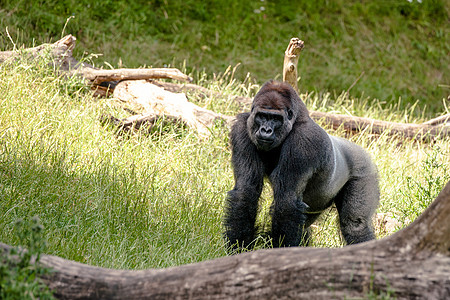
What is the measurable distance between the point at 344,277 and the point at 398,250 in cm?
20

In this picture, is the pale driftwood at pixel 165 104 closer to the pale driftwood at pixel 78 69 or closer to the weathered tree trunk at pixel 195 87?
the weathered tree trunk at pixel 195 87

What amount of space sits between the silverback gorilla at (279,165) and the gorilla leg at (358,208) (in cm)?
22

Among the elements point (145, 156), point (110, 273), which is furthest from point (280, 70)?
point (110, 273)

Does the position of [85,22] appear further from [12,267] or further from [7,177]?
[12,267]

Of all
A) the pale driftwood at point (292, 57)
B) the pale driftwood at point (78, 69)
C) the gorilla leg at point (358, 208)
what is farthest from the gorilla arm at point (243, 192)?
the pale driftwood at point (78, 69)

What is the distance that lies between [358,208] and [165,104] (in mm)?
2330

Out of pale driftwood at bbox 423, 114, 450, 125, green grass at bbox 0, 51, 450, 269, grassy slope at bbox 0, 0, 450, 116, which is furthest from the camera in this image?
grassy slope at bbox 0, 0, 450, 116

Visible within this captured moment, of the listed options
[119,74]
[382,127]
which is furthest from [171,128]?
[382,127]

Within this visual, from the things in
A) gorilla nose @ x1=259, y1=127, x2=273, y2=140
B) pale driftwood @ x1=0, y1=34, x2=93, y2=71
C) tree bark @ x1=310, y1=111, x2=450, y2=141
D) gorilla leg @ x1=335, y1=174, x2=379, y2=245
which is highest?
gorilla nose @ x1=259, y1=127, x2=273, y2=140

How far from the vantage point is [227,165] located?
15.2 ft

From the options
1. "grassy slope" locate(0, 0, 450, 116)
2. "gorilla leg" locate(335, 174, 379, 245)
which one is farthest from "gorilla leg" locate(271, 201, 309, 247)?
"grassy slope" locate(0, 0, 450, 116)

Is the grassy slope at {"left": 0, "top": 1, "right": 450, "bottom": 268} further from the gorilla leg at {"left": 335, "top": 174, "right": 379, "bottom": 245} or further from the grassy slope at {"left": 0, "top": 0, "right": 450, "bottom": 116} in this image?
the gorilla leg at {"left": 335, "top": 174, "right": 379, "bottom": 245}

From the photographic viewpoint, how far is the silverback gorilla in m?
3.20

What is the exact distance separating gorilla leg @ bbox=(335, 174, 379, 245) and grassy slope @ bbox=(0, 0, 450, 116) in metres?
3.90
